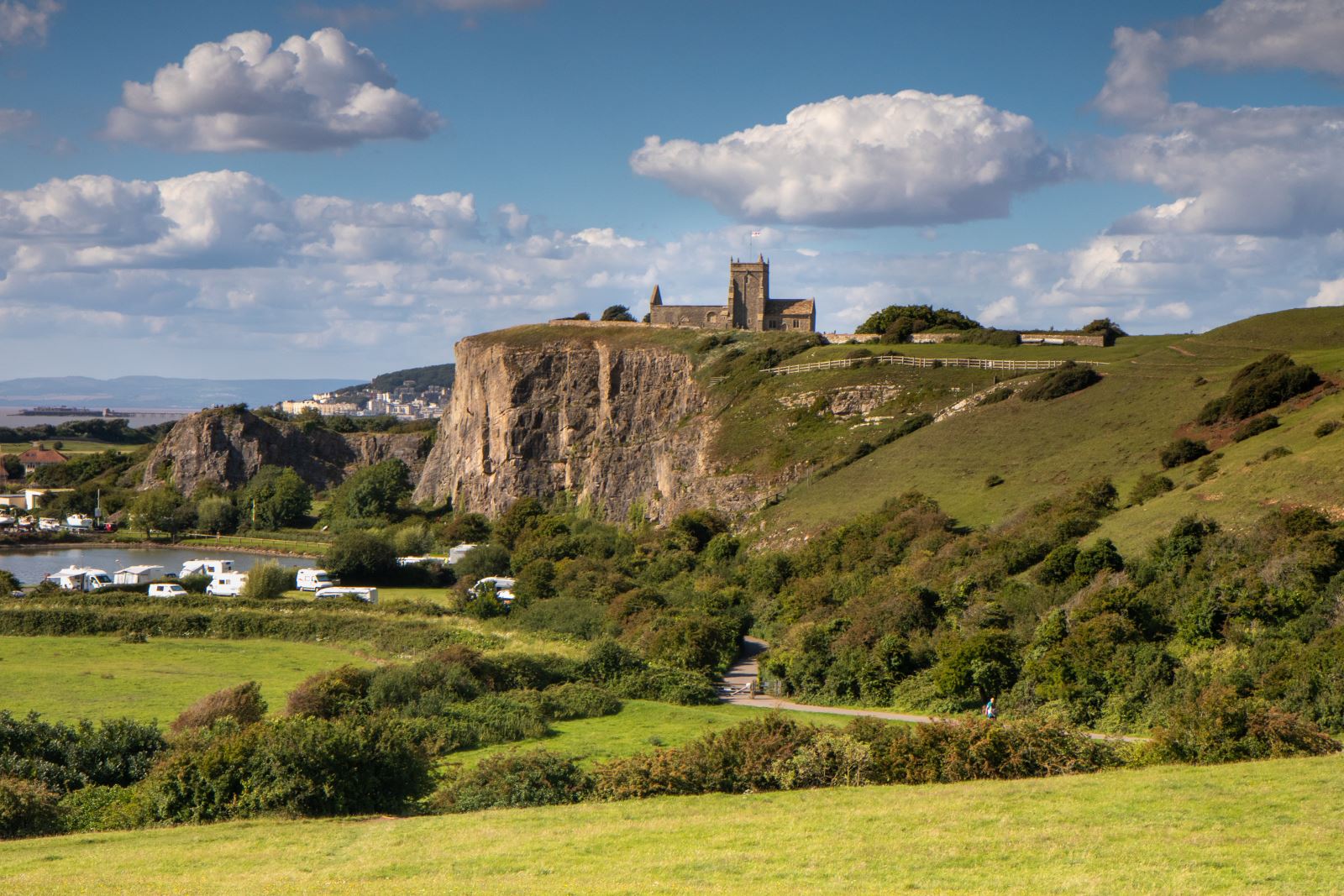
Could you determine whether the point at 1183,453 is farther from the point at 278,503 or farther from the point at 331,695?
the point at 278,503

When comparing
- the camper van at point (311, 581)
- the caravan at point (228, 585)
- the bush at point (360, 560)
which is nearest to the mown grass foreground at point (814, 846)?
the caravan at point (228, 585)

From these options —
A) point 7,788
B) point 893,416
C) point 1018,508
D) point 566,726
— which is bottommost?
point 566,726

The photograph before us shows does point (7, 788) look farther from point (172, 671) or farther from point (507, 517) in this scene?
point (507, 517)

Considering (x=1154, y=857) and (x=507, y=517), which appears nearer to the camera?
(x=1154, y=857)

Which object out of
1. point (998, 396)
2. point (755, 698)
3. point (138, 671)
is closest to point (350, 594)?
point (138, 671)

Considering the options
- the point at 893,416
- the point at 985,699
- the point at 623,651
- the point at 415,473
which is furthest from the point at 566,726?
the point at 415,473

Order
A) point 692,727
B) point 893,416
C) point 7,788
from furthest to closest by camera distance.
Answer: point 893,416 < point 692,727 < point 7,788

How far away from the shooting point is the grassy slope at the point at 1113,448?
133 ft

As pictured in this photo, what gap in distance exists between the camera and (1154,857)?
14.7 m

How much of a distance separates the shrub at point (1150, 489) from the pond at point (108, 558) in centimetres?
5192

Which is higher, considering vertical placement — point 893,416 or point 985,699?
point 893,416

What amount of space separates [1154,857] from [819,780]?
8222mm

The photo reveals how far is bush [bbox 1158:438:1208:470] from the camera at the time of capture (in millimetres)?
47188

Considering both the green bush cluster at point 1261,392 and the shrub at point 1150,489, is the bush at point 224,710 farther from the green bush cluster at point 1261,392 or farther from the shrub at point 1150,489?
the green bush cluster at point 1261,392
